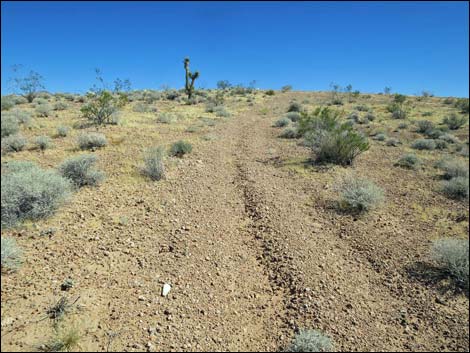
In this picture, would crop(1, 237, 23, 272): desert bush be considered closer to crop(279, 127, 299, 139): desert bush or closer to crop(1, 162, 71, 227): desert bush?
crop(1, 162, 71, 227): desert bush

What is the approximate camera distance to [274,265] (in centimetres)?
488

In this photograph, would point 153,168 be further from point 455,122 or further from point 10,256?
point 455,122

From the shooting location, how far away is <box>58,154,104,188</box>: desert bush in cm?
667

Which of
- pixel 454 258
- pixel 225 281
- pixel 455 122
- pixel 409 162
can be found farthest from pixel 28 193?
pixel 455 122

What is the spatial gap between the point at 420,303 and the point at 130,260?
437cm

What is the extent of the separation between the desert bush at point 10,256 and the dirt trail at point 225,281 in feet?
0.62

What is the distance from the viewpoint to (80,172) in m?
6.80

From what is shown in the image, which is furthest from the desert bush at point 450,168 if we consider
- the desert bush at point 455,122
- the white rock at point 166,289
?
the white rock at point 166,289

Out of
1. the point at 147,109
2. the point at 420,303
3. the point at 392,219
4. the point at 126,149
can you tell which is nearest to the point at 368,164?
the point at 392,219

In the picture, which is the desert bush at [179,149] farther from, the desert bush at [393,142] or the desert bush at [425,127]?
the desert bush at [425,127]

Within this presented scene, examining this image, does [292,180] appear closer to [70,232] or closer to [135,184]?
[135,184]

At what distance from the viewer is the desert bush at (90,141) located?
923 cm

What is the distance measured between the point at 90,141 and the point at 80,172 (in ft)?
9.60

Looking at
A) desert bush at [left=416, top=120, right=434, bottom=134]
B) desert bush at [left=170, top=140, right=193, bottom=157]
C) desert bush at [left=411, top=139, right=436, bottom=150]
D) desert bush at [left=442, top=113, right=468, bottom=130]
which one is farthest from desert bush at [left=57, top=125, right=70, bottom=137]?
desert bush at [left=442, top=113, right=468, bottom=130]
